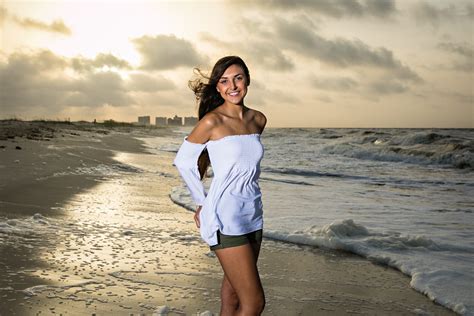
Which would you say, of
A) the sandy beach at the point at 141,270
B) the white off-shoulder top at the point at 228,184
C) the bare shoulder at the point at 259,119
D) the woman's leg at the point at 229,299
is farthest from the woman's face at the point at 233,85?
the sandy beach at the point at 141,270

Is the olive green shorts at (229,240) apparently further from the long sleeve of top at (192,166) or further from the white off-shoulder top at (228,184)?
the long sleeve of top at (192,166)

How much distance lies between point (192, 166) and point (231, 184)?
0.30m

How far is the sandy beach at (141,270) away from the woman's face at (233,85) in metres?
1.75

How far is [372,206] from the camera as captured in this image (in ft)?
31.5

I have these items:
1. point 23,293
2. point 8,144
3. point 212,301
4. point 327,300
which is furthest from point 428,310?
point 8,144

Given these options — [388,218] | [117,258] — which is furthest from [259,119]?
[388,218]

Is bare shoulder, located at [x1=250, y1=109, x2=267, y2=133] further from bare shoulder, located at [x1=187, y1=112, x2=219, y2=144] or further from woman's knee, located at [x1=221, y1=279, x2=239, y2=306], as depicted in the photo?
woman's knee, located at [x1=221, y1=279, x2=239, y2=306]

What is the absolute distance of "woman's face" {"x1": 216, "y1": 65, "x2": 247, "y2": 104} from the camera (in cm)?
317

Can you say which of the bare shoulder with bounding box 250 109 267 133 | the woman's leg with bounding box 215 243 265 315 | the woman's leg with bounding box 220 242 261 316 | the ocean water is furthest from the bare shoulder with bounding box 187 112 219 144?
the ocean water

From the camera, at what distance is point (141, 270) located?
A: 4742 millimetres

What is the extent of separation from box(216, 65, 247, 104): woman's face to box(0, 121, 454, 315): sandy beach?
175 centimetres

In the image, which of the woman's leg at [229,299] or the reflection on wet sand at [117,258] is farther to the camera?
the reflection on wet sand at [117,258]

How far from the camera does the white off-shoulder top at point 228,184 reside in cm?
290

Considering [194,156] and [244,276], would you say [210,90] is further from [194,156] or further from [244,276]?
[244,276]
